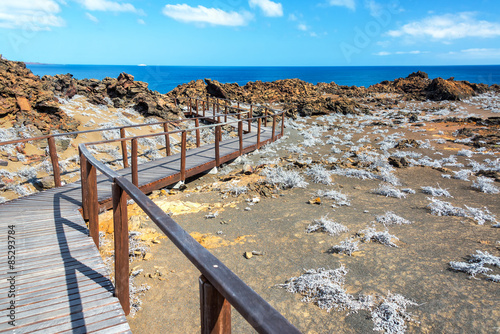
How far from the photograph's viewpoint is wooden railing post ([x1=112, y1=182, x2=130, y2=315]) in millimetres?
2531

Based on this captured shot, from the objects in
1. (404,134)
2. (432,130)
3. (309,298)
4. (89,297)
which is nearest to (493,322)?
(309,298)

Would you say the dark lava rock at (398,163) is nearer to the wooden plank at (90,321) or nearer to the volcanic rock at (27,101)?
the wooden plank at (90,321)

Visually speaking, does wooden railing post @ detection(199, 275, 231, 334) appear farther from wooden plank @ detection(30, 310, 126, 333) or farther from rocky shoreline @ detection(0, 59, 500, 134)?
rocky shoreline @ detection(0, 59, 500, 134)

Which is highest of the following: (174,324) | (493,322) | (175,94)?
(175,94)

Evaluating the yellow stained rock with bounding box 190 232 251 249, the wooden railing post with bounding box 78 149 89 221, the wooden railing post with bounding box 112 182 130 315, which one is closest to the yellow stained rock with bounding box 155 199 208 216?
the yellow stained rock with bounding box 190 232 251 249

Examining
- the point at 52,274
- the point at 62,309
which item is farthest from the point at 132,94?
the point at 62,309

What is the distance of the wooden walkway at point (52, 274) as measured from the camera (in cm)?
238

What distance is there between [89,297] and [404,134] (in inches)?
623

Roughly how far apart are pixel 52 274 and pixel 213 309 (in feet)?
8.64

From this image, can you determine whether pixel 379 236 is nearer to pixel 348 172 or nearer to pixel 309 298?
pixel 309 298

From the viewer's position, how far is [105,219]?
17.2ft

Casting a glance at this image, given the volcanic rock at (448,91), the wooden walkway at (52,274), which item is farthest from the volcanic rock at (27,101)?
the volcanic rock at (448,91)

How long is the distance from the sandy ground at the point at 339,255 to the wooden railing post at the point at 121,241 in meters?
0.69

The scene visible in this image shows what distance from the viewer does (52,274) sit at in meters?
2.98
